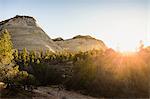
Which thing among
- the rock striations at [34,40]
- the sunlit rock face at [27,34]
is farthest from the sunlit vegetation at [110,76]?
the sunlit rock face at [27,34]

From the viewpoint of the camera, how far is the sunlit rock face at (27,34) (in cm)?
12344

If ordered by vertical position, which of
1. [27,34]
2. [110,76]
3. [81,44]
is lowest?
[110,76]

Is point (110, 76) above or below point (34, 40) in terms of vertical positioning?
below

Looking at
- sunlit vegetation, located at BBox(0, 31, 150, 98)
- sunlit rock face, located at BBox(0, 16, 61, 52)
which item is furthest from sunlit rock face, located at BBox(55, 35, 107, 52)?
sunlit vegetation, located at BBox(0, 31, 150, 98)

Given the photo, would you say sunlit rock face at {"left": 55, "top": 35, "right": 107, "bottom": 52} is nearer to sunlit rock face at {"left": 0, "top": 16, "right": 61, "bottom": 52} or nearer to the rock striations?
the rock striations

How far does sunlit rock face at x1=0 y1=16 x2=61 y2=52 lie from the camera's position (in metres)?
123

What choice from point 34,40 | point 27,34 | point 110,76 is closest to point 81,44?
point 27,34

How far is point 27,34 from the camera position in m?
142

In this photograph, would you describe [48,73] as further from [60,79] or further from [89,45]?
[89,45]

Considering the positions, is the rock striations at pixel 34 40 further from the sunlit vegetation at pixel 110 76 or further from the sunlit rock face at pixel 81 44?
the sunlit vegetation at pixel 110 76

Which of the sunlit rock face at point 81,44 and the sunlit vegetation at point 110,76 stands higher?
the sunlit rock face at point 81,44

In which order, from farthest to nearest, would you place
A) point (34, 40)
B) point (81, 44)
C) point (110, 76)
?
1. point (81, 44)
2. point (34, 40)
3. point (110, 76)

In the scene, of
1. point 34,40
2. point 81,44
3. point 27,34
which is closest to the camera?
point 34,40

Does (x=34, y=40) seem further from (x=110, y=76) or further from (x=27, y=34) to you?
(x=110, y=76)
